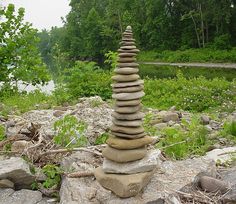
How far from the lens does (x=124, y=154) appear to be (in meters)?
3.35

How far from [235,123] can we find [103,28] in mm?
47864

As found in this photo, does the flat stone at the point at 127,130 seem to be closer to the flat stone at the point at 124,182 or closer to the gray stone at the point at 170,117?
the flat stone at the point at 124,182

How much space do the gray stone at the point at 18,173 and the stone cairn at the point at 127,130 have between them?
2.57 ft

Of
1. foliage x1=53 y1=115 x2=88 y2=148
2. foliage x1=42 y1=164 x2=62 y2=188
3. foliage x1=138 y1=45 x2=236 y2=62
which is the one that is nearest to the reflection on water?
foliage x1=138 y1=45 x2=236 y2=62

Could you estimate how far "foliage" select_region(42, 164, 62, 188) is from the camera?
12.7ft

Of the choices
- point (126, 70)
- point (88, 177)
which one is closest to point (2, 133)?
point (88, 177)

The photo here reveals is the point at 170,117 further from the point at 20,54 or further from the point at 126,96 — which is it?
the point at 20,54

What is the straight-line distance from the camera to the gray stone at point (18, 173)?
3758 millimetres

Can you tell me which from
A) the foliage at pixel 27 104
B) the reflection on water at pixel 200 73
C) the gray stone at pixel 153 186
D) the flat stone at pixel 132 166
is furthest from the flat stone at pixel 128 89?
the reflection on water at pixel 200 73

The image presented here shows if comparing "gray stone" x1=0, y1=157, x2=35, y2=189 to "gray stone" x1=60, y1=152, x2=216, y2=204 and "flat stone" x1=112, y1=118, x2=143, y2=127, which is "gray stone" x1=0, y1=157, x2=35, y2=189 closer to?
"gray stone" x1=60, y1=152, x2=216, y2=204

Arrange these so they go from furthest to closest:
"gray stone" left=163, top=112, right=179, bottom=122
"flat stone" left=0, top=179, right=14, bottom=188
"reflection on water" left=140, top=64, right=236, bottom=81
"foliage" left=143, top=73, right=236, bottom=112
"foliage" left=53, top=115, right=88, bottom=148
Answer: "reflection on water" left=140, top=64, right=236, bottom=81
"foliage" left=143, top=73, right=236, bottom=112
"gray stone" left=163, top=112, right=179, bottom=122
"foliage" left=53, top=115, right=88, bottom=148
"flat stone" left=0, top=179, right=14, bottom=188

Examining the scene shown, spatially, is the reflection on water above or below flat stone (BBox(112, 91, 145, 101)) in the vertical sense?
below

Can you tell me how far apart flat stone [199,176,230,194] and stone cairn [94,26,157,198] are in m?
0.42

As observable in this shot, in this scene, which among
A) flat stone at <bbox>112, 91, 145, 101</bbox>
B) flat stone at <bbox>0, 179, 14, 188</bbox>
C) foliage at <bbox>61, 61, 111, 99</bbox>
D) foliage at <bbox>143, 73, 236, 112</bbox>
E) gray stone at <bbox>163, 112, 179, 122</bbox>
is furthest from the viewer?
foliage at <bbox>61, 61, 111, 99</bbox>
